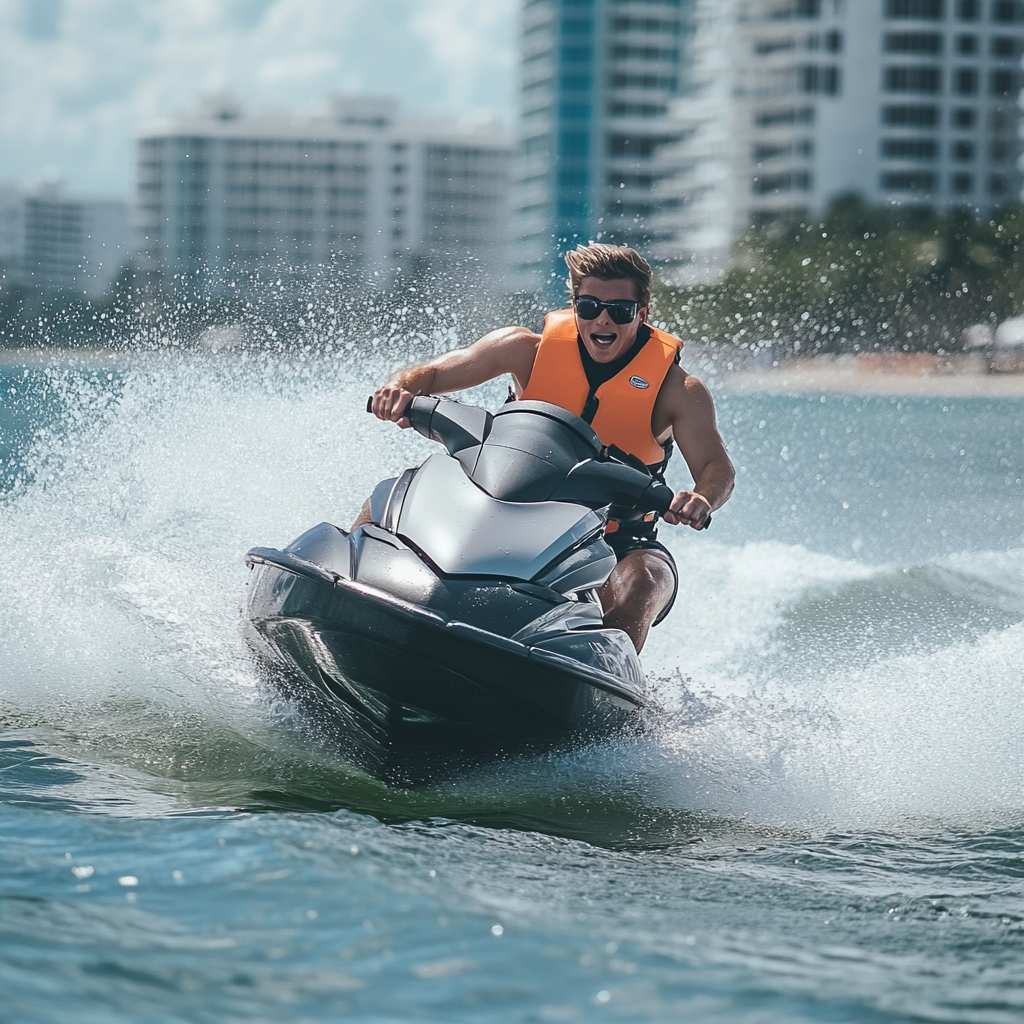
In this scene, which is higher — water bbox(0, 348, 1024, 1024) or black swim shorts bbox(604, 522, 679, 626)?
black swim shorts bbox(604, 522, 679, 626)

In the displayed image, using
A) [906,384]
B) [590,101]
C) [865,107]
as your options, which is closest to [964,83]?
[865,107]

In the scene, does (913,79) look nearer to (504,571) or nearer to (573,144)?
(573,144)

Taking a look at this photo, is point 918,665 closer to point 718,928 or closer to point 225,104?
point 718,928

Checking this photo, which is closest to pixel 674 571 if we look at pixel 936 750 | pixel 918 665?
pixel 936 750

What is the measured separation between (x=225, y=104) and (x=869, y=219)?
62.4 meters

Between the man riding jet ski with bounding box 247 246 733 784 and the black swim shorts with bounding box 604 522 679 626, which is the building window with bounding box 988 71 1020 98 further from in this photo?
the black swim shorts with bounding box 604 522 679 626

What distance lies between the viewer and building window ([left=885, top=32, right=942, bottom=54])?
2512 inches

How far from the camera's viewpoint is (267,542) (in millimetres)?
6129

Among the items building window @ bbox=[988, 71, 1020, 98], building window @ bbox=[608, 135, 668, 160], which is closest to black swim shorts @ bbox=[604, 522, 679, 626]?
building window @ bbox=[988, 71, 1020, 98]

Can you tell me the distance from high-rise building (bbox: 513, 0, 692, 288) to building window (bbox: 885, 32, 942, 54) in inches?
803

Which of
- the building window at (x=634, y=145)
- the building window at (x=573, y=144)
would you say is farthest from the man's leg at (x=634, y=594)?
the building window at (x=573, y=144)

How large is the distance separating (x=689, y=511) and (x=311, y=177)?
99771 mm

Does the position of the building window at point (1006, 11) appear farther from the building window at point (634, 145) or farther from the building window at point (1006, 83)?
the building window at point (634, 145)

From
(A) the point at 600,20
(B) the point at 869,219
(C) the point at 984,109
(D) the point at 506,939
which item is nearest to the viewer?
(D) the point at 506,939
